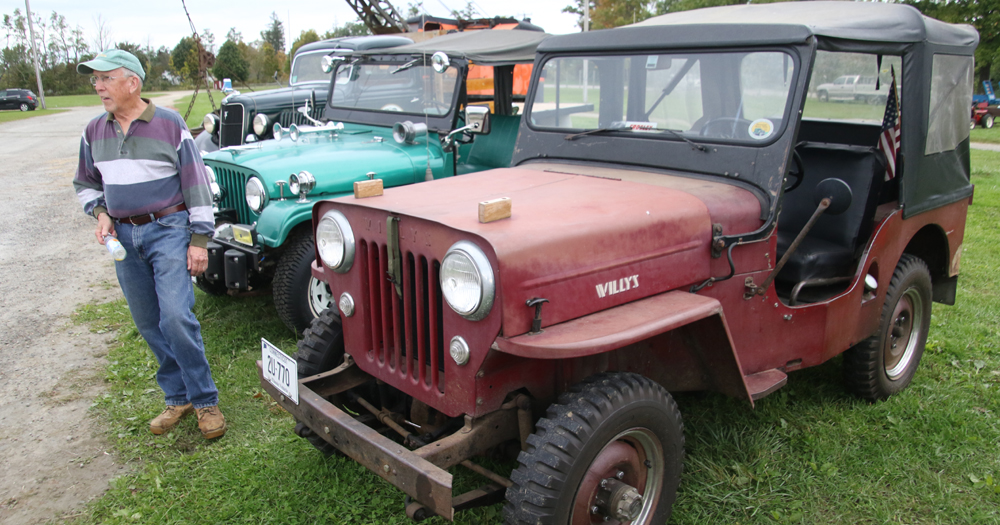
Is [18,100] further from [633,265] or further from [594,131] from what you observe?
[633,265]

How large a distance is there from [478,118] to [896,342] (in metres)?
2.80

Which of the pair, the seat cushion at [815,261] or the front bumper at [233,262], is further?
the front bumper at [233,262]

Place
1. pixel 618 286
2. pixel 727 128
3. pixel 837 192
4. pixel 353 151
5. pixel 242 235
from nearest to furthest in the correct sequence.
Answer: pixel 618 286
pixel 837 192
pixel 727 128
pixel 242 235
pixel 353 151

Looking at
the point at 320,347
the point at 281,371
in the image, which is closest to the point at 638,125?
the point at 320,347

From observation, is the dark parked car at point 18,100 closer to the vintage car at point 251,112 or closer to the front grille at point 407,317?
the vintage car at point 251,112

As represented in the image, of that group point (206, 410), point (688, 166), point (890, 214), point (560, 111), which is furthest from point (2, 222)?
point (890, 214)

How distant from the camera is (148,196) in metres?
3.29

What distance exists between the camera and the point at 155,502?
302 centimetres

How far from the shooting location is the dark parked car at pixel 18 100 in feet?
101

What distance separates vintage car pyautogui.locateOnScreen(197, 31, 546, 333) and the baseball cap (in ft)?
4.52

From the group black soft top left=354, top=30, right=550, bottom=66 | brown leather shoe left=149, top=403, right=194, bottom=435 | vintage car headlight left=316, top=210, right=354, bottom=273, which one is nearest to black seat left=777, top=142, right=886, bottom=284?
vintage car headlight left=316, top=210, right=354, bottom=273

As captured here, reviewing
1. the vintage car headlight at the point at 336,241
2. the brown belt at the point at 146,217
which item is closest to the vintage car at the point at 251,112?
the brown belt at the point at 146,217

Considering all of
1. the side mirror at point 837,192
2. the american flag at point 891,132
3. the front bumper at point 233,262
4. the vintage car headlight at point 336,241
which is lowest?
the front bumper at point 233,262

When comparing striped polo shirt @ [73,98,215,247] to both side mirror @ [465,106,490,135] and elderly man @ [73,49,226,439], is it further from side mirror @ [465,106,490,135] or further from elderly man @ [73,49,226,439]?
side mirror @ [465,106,490,135]
